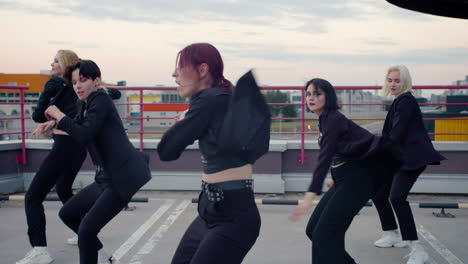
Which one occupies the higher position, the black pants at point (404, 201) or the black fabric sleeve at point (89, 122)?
the black fabric sleeve at point (89, 122)

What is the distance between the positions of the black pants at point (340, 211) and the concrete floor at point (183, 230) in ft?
4.80

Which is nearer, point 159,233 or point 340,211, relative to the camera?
point 340,211

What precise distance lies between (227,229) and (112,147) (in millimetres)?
1591

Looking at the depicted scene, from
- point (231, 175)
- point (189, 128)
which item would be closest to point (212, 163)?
point (231, 175)

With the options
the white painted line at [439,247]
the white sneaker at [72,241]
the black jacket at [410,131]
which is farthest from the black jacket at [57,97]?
the white painted line at [439,247]

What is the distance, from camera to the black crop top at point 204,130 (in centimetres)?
255

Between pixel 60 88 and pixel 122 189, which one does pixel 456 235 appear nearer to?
pixel 122 189

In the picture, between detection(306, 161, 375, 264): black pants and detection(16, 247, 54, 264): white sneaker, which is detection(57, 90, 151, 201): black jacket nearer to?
detection(306, 161, 375, 264): black pants

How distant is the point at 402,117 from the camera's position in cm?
467

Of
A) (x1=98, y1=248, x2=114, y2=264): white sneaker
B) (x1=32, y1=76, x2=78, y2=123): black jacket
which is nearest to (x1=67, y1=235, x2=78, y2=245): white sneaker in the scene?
(x1=98, y1=248, x2=114, y2=264): white sneaker

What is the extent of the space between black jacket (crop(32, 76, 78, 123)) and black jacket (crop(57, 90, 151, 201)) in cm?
117

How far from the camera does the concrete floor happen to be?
5.22 meters

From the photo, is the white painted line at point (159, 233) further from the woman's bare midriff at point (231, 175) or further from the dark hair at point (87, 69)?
the woman's bare midriff at point (231, 175)

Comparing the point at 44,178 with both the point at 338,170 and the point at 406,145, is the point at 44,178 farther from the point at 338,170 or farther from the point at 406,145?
the point at 406,145
